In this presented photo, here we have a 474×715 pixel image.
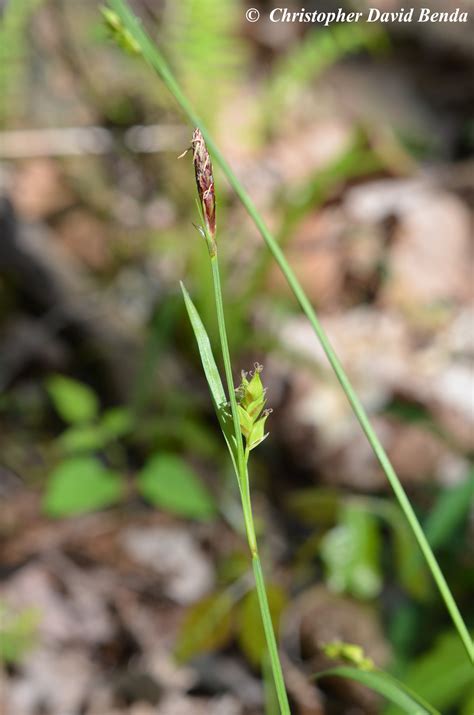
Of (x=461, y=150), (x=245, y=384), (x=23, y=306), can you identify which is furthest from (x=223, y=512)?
(x=461, y=150)

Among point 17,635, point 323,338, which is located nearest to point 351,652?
point 323,338

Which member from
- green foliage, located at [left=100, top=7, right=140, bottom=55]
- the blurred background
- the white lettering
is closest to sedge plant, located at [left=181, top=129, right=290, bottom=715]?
green foliage, located at [left=100, top=7, right=140, bottom=55]

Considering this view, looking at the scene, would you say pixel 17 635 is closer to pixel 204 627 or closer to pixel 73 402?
pixel 204 627

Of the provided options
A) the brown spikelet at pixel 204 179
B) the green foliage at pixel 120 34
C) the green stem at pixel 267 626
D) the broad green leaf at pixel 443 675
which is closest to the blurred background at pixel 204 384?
the broad green leaf at pixel 443 675

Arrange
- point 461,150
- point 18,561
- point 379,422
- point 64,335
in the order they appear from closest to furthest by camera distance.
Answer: point 18,561
point 379,422
point 64,335
point 461,150

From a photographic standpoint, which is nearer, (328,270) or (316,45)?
(328,270)

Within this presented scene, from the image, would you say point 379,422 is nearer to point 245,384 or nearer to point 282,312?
point 282,312

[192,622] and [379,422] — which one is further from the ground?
[379,422]
